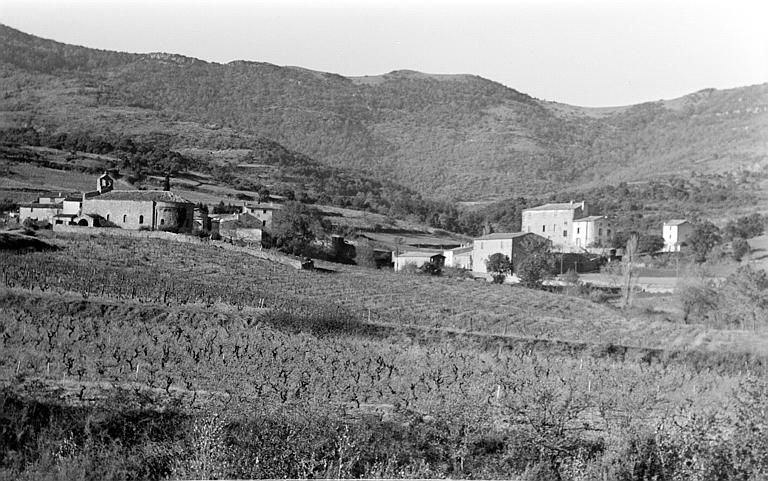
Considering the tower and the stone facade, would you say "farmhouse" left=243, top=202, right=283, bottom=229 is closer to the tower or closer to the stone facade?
the tower

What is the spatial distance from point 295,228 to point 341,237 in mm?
1443

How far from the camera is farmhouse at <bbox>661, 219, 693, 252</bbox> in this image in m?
28.0

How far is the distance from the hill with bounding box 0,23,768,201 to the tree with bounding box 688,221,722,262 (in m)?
8.78

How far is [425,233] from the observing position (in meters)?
32.1

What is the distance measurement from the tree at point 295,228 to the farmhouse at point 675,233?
12504mm

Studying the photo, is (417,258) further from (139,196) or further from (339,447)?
(339,447)

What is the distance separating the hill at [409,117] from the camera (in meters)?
39.8

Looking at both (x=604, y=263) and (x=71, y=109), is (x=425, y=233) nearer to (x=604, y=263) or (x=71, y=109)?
(x=604, y=263)

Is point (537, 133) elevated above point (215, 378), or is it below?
above

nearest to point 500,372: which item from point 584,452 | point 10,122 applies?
point 584,452

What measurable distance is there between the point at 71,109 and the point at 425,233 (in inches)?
797

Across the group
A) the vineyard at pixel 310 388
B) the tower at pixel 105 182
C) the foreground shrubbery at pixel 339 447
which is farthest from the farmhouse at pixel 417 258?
the foreground shrubbery at pixel 339 447

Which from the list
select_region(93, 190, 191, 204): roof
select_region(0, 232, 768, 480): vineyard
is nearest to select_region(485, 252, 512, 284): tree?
select_region(93, 190, 191, 204): roof

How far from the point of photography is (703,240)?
26172 mm
